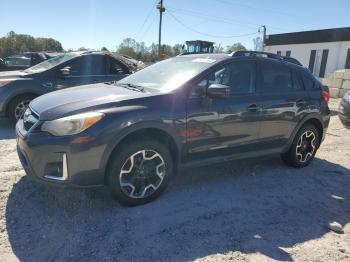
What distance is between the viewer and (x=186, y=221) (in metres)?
3.62

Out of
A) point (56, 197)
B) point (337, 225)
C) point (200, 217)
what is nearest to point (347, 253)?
point (337, 225)

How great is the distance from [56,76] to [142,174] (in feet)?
14.7


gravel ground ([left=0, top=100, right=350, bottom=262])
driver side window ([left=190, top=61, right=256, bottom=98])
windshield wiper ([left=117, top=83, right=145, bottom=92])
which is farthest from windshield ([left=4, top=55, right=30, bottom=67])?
driver side window ([left=190, top=61, right=256, bottom=98])

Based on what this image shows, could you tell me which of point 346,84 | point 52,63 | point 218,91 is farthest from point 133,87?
point 346,84

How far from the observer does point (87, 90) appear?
4199 mm

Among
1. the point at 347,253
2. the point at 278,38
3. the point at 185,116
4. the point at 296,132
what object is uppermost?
the point at 278,38

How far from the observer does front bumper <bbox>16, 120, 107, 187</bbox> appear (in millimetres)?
3314

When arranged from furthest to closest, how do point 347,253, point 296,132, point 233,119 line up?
1. point 296,132
2. point 233,119
3. point 347,253

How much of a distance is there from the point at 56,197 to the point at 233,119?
7.55ft

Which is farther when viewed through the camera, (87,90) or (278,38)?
(278,38)

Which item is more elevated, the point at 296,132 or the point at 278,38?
the point at 278,38

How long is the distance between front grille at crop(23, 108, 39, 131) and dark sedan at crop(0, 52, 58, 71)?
8.85 meters

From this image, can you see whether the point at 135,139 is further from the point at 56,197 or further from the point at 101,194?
the point at 56,197

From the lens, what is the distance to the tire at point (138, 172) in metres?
3.60
